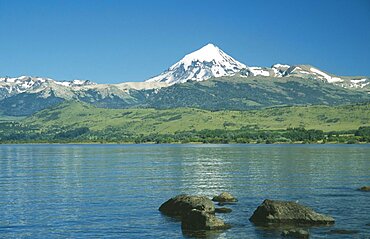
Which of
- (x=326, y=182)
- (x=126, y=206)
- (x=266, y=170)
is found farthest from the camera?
(x=266, y=170)

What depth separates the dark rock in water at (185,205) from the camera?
6209 cm

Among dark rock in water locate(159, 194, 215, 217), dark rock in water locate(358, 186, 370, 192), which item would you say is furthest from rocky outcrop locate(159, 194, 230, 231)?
dark rock in water locate(358, 186, 370, 192)

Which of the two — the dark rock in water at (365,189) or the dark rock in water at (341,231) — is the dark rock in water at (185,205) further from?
the dark rock in water at (365,189)

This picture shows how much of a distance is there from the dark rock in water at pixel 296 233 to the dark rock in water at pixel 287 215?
20.9 ft

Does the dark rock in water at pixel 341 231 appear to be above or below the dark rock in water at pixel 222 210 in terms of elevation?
below

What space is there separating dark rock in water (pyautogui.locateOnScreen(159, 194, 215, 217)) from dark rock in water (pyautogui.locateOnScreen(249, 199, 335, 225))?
252 inches

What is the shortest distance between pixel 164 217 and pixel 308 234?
1823 cm

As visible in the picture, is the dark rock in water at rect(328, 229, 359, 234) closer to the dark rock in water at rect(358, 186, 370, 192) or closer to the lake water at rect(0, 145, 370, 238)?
the lake water at rect(0, 145, 370, 238)

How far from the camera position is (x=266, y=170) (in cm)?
12275

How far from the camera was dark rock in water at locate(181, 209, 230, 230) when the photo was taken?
5428cm

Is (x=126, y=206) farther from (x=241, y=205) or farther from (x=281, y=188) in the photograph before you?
(x=281, y=188)

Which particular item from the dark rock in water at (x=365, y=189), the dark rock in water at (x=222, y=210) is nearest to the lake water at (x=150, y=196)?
the dark rock in water at (x=222, y=210)

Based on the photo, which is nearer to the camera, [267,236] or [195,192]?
[267,236]

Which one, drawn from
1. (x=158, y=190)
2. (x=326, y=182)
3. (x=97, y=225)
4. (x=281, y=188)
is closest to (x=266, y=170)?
(x=326, y=182)
